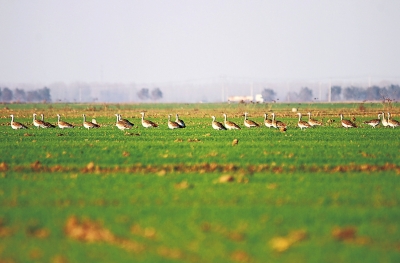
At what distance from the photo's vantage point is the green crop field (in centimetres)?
1114

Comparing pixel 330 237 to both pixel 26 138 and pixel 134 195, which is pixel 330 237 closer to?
pixel 134 195

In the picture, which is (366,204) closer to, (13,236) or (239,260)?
(239,260)

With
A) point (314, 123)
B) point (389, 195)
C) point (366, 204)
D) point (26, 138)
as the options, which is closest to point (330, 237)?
point (366, 204)

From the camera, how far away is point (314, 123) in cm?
4381

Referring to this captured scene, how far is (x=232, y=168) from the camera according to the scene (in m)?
21.6

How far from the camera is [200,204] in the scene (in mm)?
15023

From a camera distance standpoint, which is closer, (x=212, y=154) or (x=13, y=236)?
(x=13, y=236)

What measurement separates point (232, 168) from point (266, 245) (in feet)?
33.7

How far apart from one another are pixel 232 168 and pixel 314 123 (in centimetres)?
2319

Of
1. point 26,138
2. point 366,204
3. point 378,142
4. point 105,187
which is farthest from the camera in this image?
point 26,138

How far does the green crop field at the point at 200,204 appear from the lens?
11.1 m

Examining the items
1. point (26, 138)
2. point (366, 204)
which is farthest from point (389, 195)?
point (26, 138)

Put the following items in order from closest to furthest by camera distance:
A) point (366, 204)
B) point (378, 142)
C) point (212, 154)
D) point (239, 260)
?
1. point (239, 260)
2. point (366, 204)
3. point (212, 154)
4. point (378, 142)

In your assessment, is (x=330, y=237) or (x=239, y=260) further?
(x=330, y=237)
